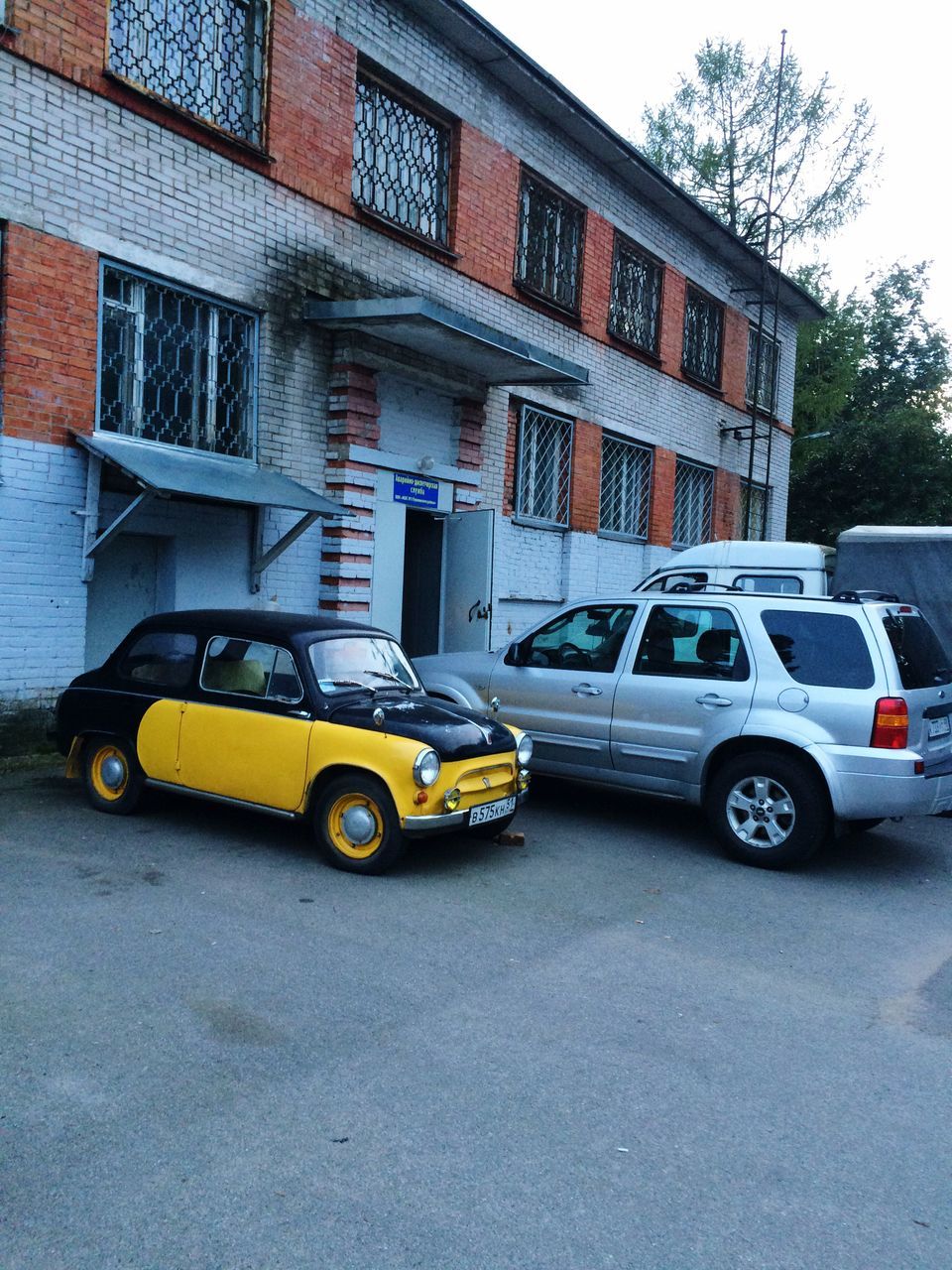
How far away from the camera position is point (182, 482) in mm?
8469

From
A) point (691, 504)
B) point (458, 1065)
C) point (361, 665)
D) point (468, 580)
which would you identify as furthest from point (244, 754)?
point (691, 504)

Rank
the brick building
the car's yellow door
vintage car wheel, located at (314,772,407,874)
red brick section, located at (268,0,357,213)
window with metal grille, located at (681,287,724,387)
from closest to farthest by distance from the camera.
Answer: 1. vintage car wheel, located at (314,772,407,874)
2. the car's yellow door
3. the brick building
4. red brick section, located at (268,0,357,213)
5. window with metal grille, located at (681,287,724,387)

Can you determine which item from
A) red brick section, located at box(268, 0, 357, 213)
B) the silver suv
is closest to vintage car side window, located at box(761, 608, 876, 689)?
the silver suv

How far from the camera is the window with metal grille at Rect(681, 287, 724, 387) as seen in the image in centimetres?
1913

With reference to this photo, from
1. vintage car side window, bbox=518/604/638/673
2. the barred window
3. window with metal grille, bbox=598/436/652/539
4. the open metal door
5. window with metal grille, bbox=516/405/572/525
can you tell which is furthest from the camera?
the barred window

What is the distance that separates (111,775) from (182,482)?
2510 mm

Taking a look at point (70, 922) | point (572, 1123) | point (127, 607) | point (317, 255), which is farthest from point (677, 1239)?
point (317, 255)

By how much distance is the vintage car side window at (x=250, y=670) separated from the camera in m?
6.56

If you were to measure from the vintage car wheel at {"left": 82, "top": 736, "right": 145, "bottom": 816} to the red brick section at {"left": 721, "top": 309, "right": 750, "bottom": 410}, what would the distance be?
15.7 meters

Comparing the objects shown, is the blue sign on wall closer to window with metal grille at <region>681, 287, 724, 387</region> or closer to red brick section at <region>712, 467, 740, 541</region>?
window with metal grille at <region>681, 287, 724, 387</region>

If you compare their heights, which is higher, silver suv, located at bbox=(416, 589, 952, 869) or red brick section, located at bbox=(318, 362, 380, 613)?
red brick section, located at bbox=(318, 362, 380, 613)

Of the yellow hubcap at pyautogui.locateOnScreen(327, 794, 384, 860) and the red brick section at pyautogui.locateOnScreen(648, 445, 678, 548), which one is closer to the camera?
the yellow hubcap at pyautogui.locateOnScreen(327, 794, 384, 860)

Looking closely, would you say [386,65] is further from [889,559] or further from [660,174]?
[889,559]

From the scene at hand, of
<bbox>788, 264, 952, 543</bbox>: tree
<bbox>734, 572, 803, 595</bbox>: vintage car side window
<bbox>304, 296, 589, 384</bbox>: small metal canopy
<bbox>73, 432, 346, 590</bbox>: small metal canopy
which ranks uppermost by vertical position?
<bbox>788, 264, 952, 543</bbox>: tree
